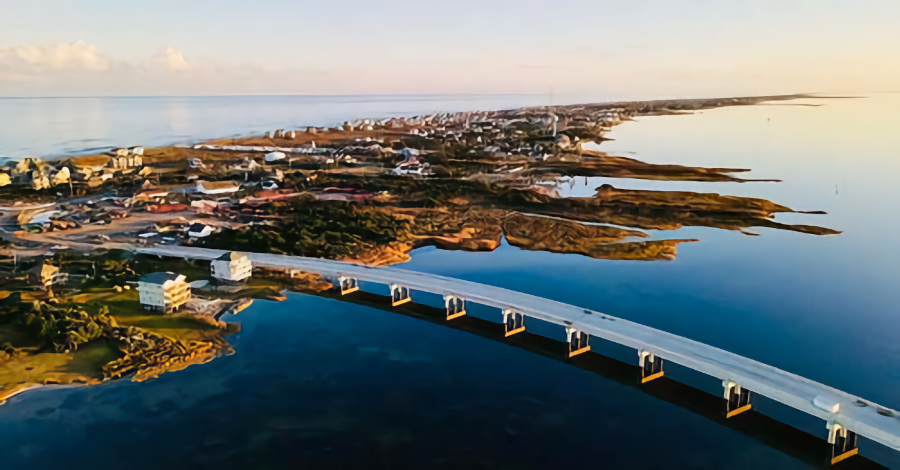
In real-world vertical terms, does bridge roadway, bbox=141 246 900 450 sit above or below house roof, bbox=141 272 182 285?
below

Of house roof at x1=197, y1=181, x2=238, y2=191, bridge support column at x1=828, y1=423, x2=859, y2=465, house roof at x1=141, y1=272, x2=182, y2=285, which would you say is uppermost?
house roof at x1=197, y1=181, x2=238, y2=191

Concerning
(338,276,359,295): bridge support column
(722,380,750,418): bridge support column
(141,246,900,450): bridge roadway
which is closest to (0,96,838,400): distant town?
(338,276,359,295): bridge support column

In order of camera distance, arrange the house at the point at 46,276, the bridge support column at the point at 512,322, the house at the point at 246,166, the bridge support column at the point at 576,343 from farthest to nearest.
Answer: the house at the point at 246,166 < the house at the point at 46,276 < the bridge support column at the point at 512,322 < the bridge support column at the point at 576,343

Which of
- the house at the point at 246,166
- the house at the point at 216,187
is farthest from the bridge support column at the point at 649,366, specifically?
the house at the point at 246,166

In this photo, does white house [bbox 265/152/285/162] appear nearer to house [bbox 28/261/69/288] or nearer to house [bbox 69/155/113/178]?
house [bbox 69/155/113/178]

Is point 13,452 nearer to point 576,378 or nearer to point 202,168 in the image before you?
point 576,378

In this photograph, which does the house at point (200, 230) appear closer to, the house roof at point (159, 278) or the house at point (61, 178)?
the house roof at point (159, 278)

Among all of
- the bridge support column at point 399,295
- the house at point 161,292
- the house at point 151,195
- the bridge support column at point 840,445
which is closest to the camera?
the bridge support column at point 840,445
